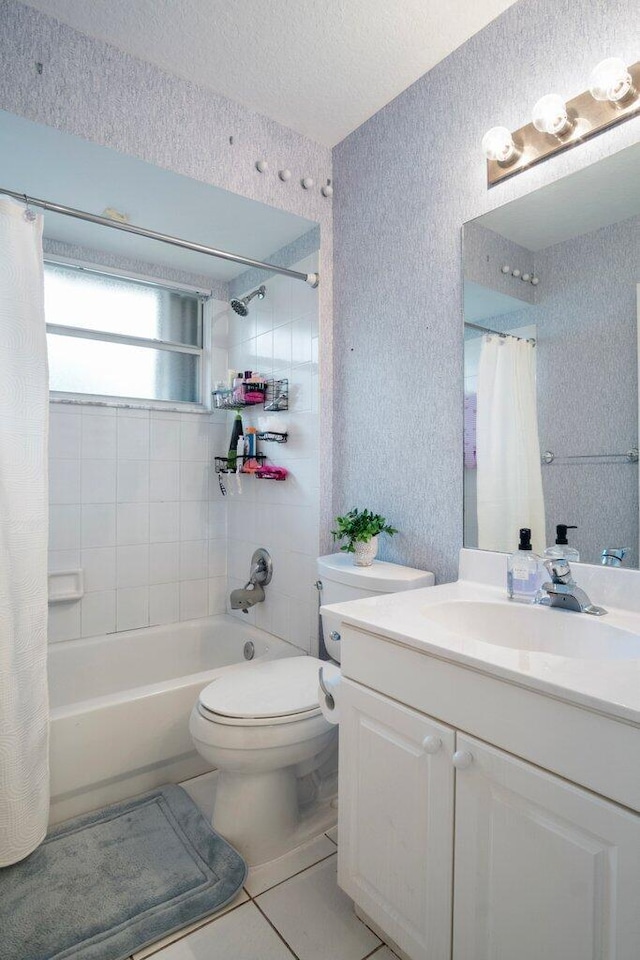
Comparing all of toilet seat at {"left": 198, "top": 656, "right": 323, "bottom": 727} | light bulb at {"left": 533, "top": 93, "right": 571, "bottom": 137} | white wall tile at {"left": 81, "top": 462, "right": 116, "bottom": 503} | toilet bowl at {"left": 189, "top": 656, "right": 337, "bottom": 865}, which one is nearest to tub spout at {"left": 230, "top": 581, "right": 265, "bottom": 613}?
toilet seat at {"left": 198, "top": 656, "right": 323, "bottom": 727}

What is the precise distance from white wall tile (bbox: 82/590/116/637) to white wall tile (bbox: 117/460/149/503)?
45cm

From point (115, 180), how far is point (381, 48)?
39.6 inches

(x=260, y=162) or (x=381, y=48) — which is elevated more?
(x=381, y=48)

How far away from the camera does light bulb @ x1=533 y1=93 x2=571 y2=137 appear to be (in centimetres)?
126

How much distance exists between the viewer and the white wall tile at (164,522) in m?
2.49

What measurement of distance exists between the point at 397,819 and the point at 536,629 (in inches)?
20.3

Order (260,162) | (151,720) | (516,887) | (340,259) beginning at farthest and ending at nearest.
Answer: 1. (340,259)
2. (260,162)
3. (151,720)
4. (516,887)

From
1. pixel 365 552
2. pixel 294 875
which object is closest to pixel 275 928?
pixel 294 875

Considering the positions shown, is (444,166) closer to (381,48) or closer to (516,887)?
(381,48)

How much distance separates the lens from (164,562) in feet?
8.27

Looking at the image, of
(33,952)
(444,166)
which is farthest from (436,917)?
Answer: (444,166)

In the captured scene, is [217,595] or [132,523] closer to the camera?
[132,523]

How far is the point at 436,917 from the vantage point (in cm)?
95

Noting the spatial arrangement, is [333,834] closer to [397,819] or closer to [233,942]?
[233,942]
